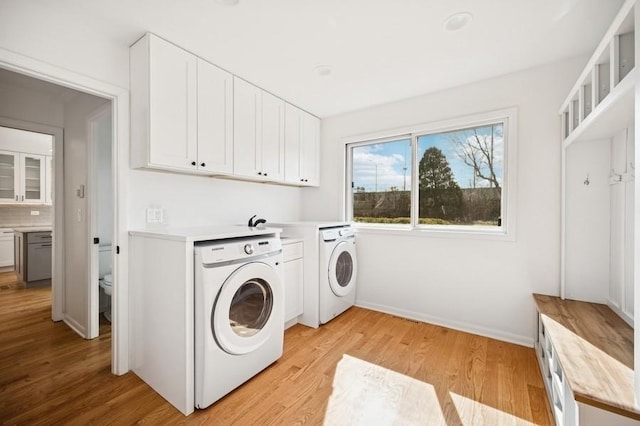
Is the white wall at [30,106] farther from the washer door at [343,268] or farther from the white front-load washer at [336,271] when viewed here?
the washer door at [343,268]

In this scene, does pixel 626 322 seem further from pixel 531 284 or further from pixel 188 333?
pixel 188 333

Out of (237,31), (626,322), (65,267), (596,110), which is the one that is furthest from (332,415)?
(65,267)

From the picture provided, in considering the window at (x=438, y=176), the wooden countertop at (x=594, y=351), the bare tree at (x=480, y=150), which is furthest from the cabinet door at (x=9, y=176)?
the wooden countertop at (x=594, y=351)

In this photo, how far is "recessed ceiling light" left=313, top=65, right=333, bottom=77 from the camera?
2248mm

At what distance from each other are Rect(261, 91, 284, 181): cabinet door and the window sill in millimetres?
1112

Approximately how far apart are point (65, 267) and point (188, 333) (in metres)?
2.17

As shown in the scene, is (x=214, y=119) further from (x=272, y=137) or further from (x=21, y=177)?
(x=21, y=177)

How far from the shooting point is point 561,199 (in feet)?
6.89

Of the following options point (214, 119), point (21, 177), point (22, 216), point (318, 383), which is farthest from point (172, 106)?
point (22, 216)

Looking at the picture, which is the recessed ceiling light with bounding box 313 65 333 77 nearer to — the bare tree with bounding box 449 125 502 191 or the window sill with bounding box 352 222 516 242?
the bare tree with bounding box 449 125 502 191

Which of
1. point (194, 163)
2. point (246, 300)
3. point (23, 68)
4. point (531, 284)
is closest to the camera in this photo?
point (23, 68)

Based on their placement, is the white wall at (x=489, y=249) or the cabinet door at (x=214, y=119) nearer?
the cabinet door at (x=214, y=119)

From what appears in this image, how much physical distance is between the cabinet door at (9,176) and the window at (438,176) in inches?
214

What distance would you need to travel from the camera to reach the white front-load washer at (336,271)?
2.65 m
